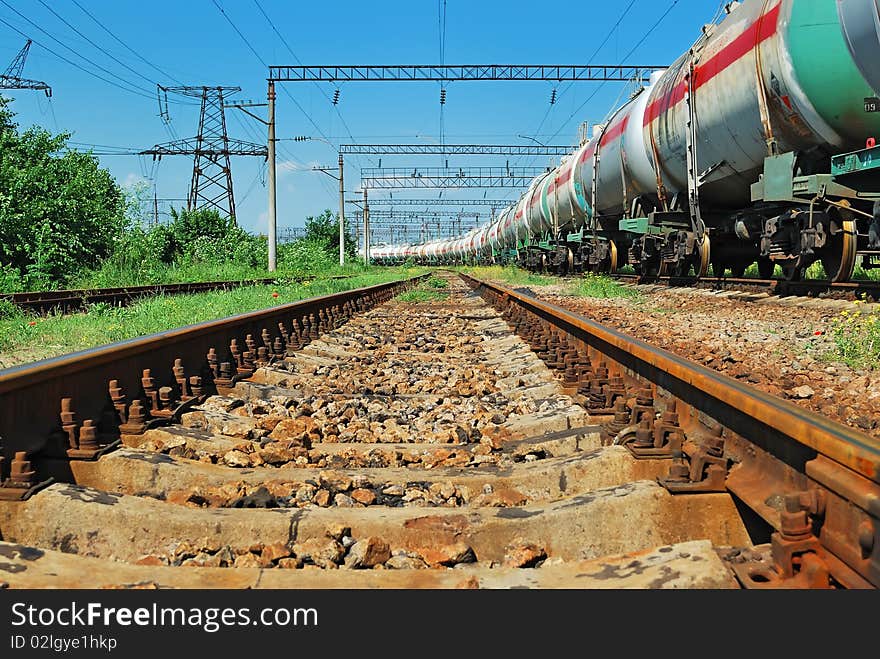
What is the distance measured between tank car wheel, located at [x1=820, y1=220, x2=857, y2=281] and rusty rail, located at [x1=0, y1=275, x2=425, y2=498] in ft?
22.7

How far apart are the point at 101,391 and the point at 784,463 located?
274 centimetres

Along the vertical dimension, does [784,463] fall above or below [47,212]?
below

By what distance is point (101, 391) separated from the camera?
3.42 m

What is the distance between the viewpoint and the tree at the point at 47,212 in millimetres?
17266

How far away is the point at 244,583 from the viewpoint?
69.9 inches

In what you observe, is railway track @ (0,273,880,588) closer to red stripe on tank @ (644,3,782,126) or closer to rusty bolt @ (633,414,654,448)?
rusty bolt @ (633,414,654,448)

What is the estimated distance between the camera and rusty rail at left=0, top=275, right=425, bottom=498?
2.76 meters

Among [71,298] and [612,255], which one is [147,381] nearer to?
[71,298]

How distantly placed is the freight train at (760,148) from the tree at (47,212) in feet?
41.4

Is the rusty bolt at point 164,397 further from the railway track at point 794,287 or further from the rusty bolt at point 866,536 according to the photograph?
the railway track at point 794,287

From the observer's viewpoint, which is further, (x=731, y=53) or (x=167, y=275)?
(x=167, y=275)

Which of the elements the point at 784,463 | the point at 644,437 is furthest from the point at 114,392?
the point at 784,463
